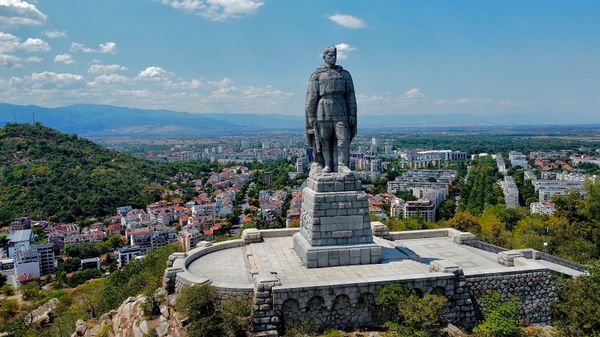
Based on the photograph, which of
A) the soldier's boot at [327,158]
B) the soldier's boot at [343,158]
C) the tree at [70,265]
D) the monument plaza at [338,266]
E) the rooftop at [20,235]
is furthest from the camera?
the rooftop at [20,235]

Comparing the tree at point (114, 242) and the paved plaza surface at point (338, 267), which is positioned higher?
the paved plaza surface at point (338, 267)

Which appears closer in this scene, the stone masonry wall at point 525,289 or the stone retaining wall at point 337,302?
the stone retaining wall at point 337,302

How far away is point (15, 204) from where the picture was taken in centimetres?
6631

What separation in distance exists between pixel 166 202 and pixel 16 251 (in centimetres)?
3272

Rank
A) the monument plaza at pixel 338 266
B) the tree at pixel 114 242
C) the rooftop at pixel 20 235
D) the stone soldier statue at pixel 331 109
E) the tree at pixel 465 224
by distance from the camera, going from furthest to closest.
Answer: the tree at pixel 114 242 → the rooftop at pixel 20 235 → the tree at pixel 465 224 → the stone soldier statue at pixel 331 109 → the monument plaza at pixel 338 266

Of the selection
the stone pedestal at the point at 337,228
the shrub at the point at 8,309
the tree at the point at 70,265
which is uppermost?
the stone pedestal at the point at 337,228

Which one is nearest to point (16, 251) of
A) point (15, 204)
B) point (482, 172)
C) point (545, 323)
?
point (15, 204)

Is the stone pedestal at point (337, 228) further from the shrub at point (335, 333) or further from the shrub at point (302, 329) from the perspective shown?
the shrub at point (335, 333)

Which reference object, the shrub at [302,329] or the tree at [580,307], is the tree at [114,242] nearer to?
the shrub at [302,329]

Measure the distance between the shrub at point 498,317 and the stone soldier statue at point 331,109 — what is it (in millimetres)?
5542

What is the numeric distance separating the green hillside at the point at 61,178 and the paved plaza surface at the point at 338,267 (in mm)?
63375

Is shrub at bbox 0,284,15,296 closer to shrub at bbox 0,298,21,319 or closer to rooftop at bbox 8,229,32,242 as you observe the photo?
shrub at bbox 0,298,21,319

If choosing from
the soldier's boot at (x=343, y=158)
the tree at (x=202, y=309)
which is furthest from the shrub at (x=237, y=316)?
the soldier's boot at (x=343, y=158)

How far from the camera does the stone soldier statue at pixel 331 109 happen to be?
13523mm
